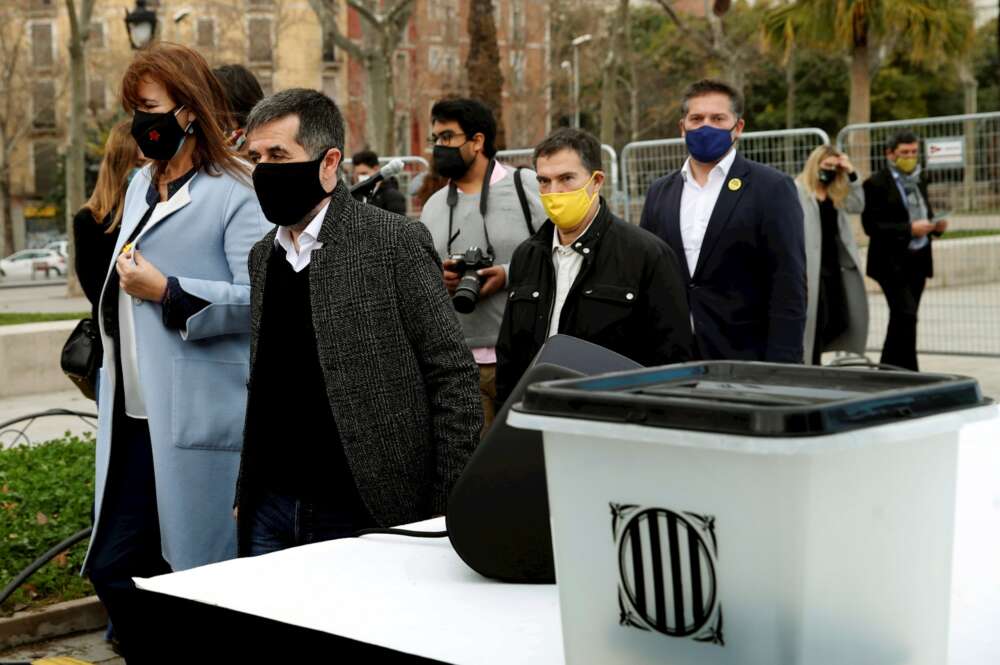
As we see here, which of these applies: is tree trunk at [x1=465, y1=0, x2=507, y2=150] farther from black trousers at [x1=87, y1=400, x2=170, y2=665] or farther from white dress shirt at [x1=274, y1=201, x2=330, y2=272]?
white dress shirt at [x1=274, y1=201, x2=330, y2=272]

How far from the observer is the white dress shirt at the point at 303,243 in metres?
3.74

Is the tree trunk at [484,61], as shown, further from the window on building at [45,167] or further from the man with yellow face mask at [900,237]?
the window on building at [45,167]

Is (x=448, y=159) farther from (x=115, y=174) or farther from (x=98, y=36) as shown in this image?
(x=98, y=36)

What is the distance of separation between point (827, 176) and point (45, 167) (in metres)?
60.6

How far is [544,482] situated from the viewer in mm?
2385

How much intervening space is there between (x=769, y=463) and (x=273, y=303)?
2357mm

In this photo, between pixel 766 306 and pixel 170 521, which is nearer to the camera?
pixel 170 521

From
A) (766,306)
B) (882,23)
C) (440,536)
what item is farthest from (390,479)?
(882,23)

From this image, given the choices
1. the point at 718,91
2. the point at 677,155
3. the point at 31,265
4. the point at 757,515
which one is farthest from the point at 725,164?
the point at 31,265

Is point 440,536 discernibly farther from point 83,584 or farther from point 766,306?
point 83,584

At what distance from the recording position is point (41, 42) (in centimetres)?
6581

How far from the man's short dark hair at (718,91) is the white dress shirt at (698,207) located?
202mm

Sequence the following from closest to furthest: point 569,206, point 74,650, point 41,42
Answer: point 569,206 < point 74,650 < point 41,42

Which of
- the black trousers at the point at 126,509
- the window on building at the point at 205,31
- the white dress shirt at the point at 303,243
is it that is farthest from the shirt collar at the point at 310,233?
the window on building at the point at 205,31
